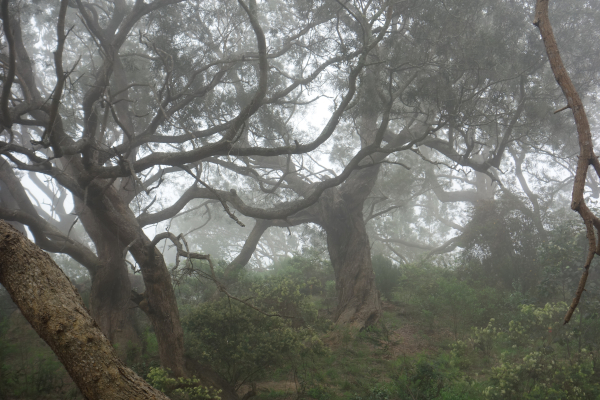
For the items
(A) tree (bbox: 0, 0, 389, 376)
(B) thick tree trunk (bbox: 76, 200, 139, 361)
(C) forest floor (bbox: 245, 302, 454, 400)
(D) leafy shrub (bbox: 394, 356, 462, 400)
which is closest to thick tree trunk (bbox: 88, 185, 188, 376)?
(A) tree (bbox: 0, 0, 389, 376)

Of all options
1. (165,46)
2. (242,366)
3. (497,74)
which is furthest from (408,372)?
(165,46)

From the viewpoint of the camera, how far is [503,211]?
40.7 feet

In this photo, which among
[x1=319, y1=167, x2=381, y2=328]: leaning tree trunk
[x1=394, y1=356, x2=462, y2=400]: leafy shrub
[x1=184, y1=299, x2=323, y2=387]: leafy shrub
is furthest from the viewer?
[x1=319, y1=167, x2=381, y2=328]: leaning tree trunk

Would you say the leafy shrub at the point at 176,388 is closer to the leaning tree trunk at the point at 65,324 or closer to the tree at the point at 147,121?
the tree at the point at 147,121

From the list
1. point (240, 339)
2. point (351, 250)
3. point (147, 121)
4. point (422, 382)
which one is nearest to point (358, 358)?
point (422, 382)

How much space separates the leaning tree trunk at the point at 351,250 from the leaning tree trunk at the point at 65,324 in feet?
23.6

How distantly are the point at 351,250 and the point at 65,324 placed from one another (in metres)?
8.41

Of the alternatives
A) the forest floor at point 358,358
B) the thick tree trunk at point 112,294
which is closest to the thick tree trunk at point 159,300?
the forest floor at point 358,358

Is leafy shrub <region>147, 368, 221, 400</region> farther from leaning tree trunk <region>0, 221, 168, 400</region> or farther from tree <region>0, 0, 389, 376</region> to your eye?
leaning tree trunk <region>0, 221, 168, 400</region>

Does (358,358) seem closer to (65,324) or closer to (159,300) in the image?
(159,300)

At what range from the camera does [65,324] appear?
2344 mm

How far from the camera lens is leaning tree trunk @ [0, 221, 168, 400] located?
7.43ft

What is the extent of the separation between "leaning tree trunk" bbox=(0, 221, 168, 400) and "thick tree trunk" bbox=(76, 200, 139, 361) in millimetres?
5636

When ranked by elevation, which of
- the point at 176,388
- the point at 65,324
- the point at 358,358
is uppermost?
the point at 65,324
